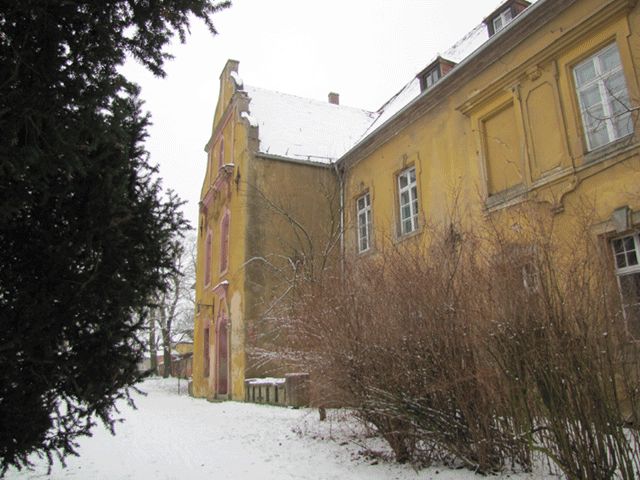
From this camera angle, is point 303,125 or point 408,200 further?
point 303,125

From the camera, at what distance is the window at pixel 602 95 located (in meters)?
9.23

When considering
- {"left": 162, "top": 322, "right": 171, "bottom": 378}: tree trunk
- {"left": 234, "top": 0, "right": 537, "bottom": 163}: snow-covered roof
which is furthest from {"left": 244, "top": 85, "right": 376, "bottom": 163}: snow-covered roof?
{"left": 162, "top": 322, "right": 171, "bottom": 378}: tree trunk

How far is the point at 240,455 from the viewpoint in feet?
24.5

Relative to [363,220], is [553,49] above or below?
above

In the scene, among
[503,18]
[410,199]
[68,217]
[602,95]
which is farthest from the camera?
[410,199]

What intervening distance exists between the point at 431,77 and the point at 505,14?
2699 millimetres

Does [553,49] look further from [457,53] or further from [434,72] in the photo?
[457,53]

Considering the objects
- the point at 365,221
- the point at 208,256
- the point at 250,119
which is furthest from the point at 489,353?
the point at 208,256

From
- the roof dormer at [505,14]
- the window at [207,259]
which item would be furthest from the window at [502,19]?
the window at [207,259]

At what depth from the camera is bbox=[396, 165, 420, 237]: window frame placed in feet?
49.0

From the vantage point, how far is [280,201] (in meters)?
18.4

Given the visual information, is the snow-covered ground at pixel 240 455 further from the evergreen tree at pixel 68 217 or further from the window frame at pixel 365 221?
the window frame at pixel 365 221

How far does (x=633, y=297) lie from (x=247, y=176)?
49.3 feet

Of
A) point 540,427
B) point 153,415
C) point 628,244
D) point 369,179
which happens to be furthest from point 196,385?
point 540,427
